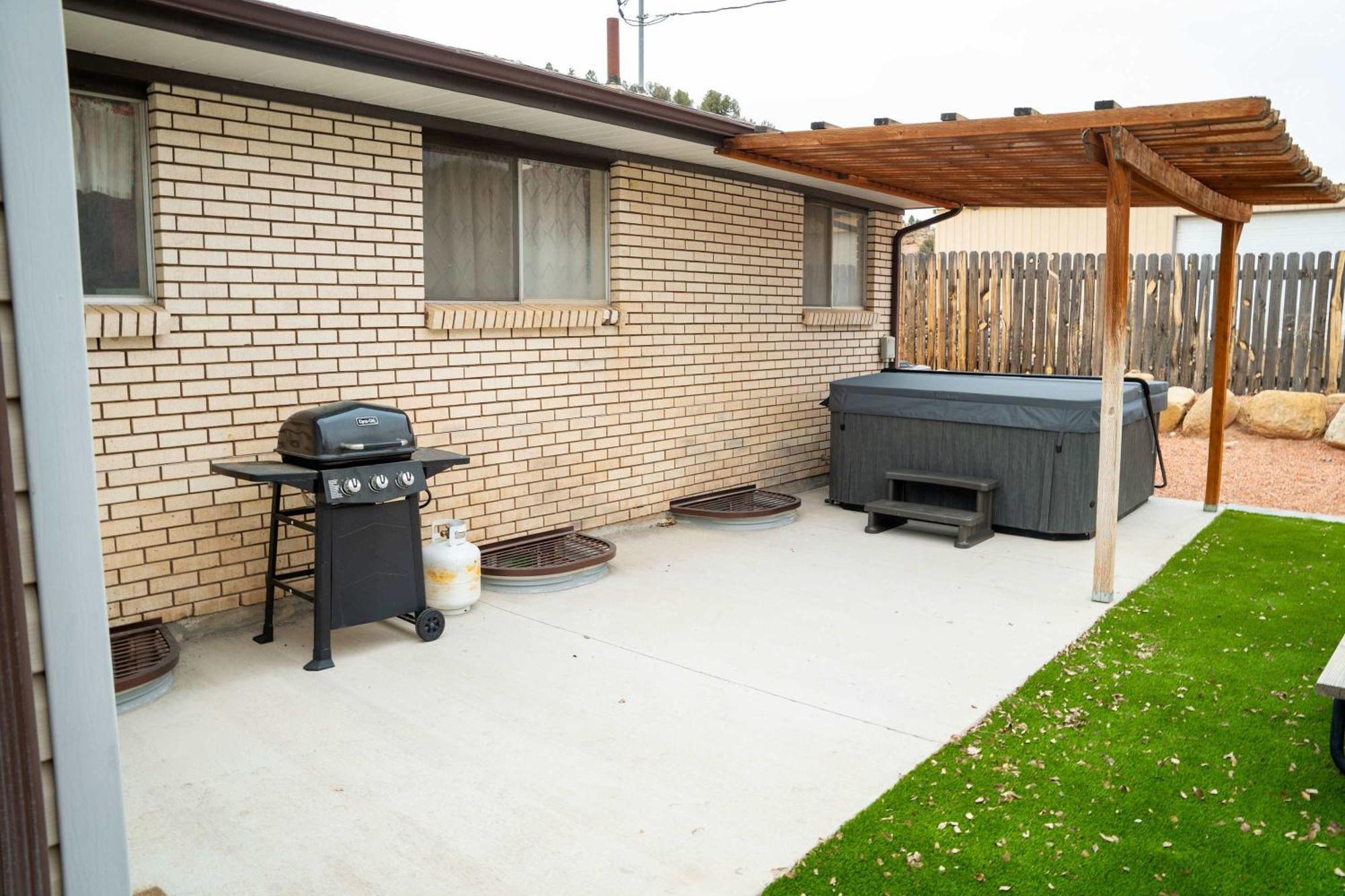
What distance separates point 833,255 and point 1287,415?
5.63m

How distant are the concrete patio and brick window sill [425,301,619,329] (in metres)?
1.63

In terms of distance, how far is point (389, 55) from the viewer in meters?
4.79

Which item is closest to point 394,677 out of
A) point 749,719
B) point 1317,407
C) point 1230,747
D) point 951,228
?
point 749,719

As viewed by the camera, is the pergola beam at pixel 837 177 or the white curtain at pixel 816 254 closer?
the pergola beam at pixel 837 177

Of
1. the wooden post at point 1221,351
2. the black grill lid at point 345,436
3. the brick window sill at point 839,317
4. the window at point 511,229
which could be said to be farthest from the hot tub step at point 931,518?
the black grill lid at point 345,436

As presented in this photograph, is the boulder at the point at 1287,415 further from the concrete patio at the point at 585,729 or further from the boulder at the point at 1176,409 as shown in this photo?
the concrete patio at the point at 585,729

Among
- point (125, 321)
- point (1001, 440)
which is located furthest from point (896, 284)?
point (125, 321)

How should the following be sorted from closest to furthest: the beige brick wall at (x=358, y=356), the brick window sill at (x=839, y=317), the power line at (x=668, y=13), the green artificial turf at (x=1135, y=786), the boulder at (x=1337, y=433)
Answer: the green artificial turf at (x=1135, y=786) < the beige brick wall at (x=358, y=356) < the brick window sill at (x=839, y=317) < the boulder at (x=1337, y=433) < the power line at (x=668, y=13)

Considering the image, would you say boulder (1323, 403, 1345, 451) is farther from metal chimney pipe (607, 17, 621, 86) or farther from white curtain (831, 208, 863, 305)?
metal chimney pipe (607, 17, 621, 86)

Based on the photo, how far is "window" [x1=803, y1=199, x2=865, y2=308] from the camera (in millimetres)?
9453

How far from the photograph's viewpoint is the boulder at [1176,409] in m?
12.2

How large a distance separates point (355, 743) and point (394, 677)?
0.70m

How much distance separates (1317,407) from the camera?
1125 cm

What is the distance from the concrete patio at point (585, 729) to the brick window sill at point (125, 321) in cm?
152
